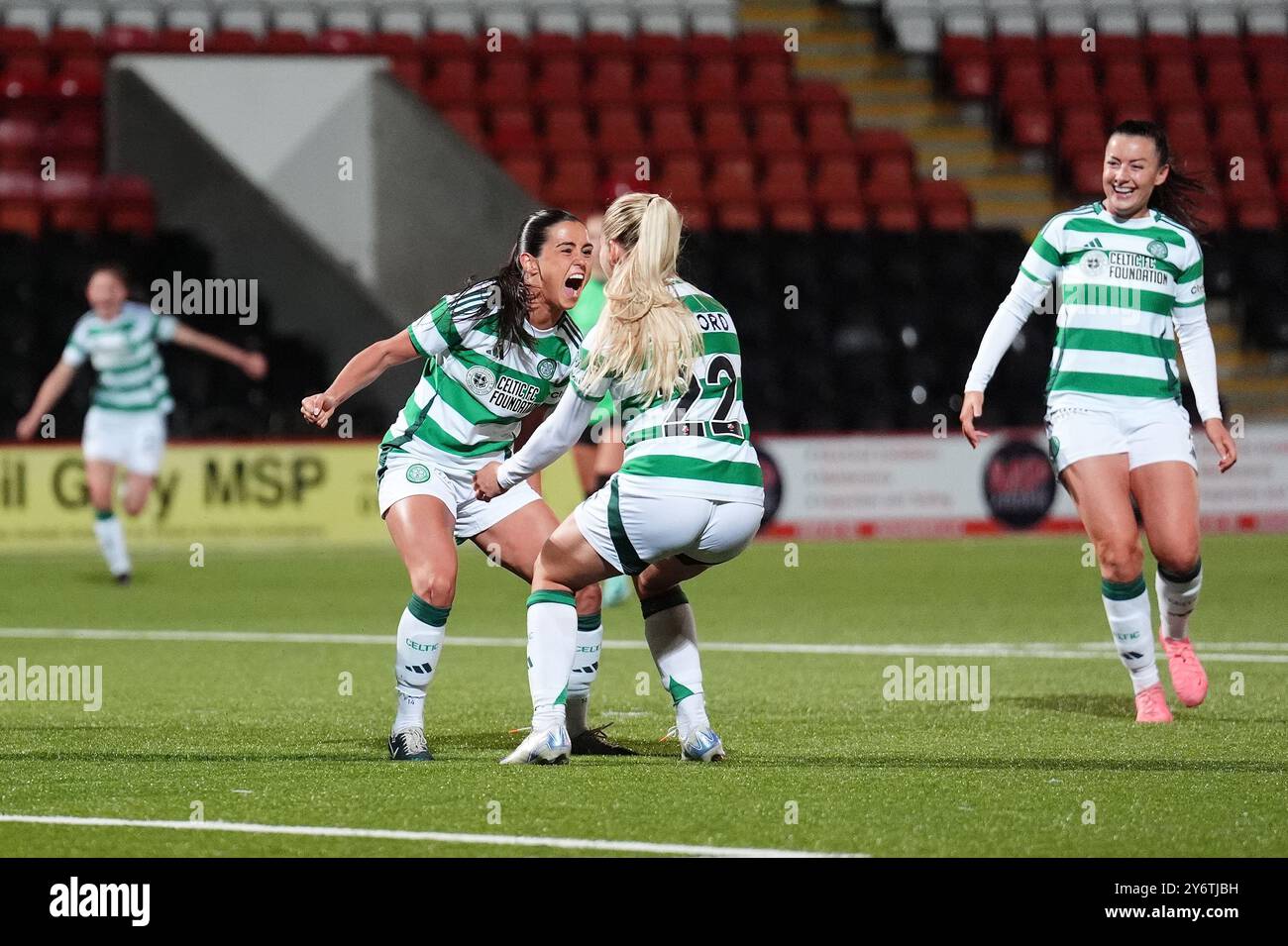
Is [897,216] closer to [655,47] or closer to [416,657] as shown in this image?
[655,47]

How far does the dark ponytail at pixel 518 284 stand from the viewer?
6.93 m

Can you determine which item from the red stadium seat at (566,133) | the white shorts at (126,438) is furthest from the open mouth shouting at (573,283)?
the red stadium seat at (566,133)

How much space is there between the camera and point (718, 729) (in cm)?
762

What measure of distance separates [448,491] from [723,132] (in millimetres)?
15352

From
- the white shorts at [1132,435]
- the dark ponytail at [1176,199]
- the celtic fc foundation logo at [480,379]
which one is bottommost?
the white shorts at [1132,435]

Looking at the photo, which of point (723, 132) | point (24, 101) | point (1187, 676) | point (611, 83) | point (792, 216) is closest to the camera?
point (1187, 676)

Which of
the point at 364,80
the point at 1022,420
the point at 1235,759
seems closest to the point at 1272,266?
the point at 1022,420

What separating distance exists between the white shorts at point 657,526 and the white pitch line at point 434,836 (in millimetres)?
1230

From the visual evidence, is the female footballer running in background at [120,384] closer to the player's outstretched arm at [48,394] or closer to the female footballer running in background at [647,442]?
the player's outstretched arm at [48,394]

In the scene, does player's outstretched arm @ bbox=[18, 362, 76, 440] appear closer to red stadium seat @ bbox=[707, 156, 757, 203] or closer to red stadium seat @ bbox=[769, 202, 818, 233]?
red stadium seat @ bbox=[707, 156, 757, 203]

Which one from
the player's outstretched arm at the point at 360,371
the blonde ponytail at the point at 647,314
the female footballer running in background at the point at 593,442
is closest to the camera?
the blonde ponytail at the point at 647,314

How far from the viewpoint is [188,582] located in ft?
47.4

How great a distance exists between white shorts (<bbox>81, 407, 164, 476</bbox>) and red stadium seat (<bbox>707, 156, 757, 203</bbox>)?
7612 mm

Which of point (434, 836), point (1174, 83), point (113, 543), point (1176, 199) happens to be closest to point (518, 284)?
point (434, 836)
